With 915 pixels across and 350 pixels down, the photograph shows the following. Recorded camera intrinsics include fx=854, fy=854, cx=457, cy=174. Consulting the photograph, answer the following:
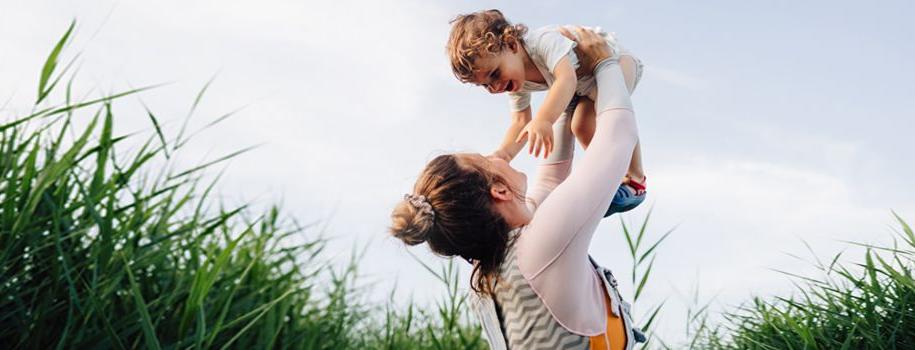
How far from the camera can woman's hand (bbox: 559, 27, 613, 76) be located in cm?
239

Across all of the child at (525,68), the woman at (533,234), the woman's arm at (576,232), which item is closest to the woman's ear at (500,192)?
the woman at (533,234)

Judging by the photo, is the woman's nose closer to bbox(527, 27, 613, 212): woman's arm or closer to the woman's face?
bbox(527, 27, 613, 212): woman's arm

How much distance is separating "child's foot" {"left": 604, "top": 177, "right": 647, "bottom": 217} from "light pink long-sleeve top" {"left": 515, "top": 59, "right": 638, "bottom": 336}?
2.42 feet

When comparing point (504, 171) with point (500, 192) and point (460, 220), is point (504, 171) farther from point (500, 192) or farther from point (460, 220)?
point (460, 220)

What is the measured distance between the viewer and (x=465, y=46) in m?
2.81

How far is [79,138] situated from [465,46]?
1.21 m

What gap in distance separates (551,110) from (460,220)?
54 centimetres

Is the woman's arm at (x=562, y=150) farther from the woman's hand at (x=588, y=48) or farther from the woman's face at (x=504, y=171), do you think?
the woman's face at (x=504, y=171)

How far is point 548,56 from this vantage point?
2.64 meters

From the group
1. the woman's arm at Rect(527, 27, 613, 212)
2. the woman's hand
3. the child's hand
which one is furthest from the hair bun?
the woman's hand

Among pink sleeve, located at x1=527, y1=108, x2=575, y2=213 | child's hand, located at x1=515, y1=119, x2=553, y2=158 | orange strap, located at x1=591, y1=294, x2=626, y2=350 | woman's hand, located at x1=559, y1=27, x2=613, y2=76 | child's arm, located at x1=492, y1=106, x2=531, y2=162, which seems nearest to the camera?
orange strap, located at x1=591, y1=294, x2=626, y2=350

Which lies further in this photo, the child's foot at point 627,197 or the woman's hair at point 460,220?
the child's foot at point 627,197

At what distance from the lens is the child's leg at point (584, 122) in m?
2.69

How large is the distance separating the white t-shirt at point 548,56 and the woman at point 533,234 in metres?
0.41
